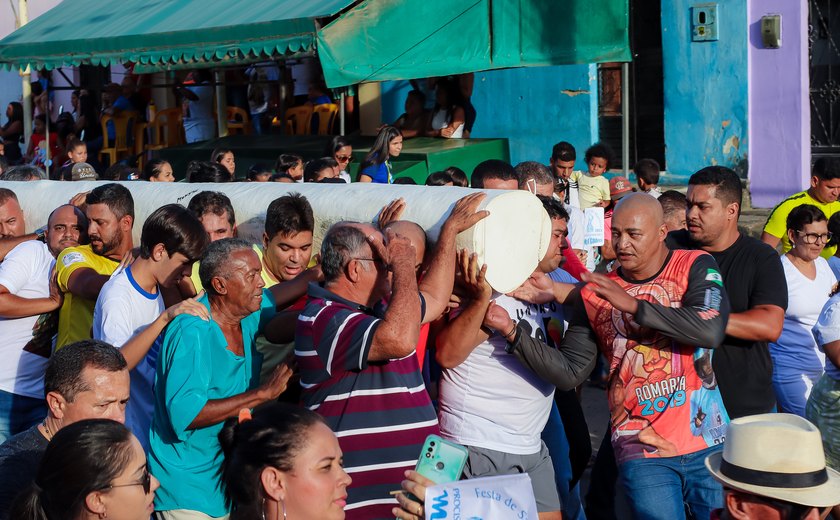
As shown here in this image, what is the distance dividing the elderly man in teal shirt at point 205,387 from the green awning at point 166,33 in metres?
5.38

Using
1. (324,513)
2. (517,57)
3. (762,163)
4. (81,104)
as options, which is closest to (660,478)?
(324,513)

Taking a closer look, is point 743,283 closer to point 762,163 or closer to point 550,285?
point 550,285

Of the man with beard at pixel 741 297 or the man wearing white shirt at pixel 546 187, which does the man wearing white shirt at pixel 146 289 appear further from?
the man wearing white shirt at pixel 546 187

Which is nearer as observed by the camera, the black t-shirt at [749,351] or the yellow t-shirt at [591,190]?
the black t-shirt at [749,351]

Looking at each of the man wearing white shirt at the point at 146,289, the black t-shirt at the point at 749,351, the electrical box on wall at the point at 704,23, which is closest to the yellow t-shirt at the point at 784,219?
the black t-shirt at the point at 749,351

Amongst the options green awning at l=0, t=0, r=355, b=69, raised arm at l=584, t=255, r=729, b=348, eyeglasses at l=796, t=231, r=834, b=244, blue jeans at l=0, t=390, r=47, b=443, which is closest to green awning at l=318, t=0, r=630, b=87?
green awning at l=0, t=0, r=355, b=69

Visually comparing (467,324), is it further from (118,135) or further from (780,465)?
(118,135)

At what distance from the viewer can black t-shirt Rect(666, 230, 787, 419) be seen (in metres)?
4.52

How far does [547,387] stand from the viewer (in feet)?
14.8

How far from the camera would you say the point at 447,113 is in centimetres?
1174

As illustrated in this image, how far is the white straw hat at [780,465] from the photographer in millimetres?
2924

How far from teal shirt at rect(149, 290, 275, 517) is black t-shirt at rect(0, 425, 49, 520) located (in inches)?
19.5

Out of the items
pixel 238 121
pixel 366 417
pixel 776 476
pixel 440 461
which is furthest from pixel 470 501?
pixel 238 121

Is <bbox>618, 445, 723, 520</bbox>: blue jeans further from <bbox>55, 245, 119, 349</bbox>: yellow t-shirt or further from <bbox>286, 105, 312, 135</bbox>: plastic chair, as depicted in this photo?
<bbox>286, 105, 312, 135</bbox>: plastic chair
